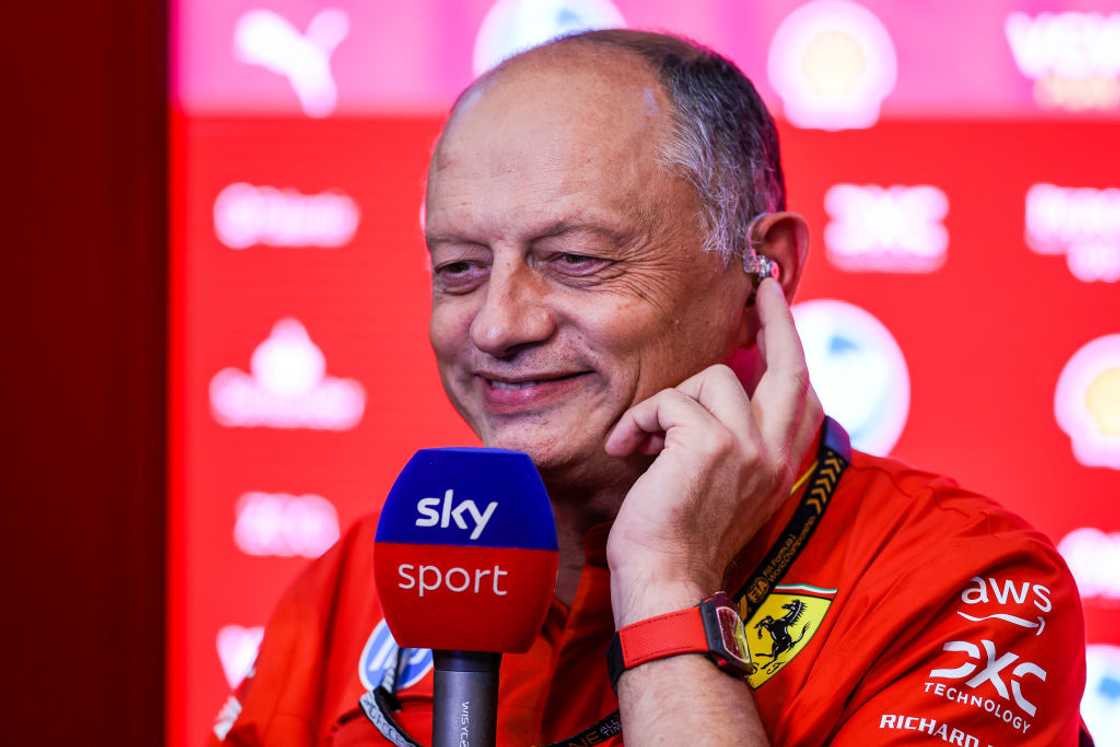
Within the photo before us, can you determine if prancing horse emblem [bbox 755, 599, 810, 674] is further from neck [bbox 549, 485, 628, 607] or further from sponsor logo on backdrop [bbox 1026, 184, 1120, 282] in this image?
sponsor logo on backdrop [bbox 1026, 184, 1120, 282]

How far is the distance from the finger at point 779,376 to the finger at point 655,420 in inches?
3.4

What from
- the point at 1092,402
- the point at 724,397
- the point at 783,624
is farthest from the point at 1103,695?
the point at 724,397

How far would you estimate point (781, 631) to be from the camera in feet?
5.03

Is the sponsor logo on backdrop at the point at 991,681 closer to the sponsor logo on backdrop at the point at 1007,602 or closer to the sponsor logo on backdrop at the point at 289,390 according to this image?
the sponsor logo on backdrop at the point at 1007,602

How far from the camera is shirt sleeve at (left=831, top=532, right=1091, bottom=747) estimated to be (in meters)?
1.37

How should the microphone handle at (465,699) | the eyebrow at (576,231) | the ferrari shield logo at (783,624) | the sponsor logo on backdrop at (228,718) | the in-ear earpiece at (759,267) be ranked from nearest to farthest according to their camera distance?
the microphone handle at (465,699) < the ferrari shield logo at (783,624) < the eyebrow at (576,231) < the in-ear earpiece at (759,267) < the sponsor logo on backdrop at (228,718)

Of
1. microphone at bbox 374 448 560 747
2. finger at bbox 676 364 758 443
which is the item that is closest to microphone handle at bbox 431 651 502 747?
microphone at bbox 374 448 560 747

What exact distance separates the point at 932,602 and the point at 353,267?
195 centimetres

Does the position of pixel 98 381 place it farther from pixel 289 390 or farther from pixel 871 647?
pixel 871 647

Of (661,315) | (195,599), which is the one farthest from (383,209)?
(661,315)

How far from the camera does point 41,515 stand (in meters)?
3.10

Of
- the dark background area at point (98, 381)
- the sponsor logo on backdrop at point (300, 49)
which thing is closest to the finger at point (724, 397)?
the sponsor logo on backdrop at point (300, 49)

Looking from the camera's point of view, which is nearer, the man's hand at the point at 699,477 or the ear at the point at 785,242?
the man's hand at the point at 699,477

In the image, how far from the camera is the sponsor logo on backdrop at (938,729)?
135 centimetres
